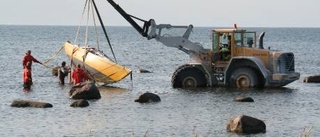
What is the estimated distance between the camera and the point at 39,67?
232ft

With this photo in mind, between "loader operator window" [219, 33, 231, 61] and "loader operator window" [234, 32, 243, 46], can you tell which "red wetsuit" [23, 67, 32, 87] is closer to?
"loader operator window" [219, 33, 231, 61]

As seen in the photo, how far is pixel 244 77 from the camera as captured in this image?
45938mm

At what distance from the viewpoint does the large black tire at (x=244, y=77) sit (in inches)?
1805

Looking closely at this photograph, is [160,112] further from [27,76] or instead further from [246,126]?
[27,76]

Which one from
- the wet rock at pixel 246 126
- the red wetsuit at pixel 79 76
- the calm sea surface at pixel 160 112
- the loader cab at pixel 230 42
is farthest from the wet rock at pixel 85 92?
the wet rock at pixel 246 126

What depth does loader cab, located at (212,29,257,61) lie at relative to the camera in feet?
151

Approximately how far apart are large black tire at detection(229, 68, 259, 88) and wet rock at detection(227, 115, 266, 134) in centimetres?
1516

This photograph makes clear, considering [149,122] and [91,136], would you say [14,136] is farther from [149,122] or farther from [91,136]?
[149,122]

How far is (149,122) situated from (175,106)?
5.82 metres

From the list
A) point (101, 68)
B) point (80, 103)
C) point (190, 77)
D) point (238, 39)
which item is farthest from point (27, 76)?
point (238, 39)

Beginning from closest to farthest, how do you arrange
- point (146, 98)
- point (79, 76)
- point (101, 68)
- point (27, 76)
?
point (146, 98) → point (79, 76) → point (27, 76) → point (101, 68)

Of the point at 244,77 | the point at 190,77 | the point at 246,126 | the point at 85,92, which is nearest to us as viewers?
the point at 246,126

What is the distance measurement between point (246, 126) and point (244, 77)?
1598cm

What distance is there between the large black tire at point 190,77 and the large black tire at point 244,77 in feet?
5.76
